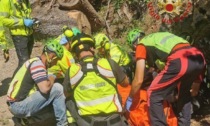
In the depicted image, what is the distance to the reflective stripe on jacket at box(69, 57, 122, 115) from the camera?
15.0ft

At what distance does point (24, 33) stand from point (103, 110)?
8.65 feet

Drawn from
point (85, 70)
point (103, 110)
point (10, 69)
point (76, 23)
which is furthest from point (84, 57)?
point (76, 23)

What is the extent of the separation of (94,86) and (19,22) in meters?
2.57

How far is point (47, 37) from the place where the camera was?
420 inches

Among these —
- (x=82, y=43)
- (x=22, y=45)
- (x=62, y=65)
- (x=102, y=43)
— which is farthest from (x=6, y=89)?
(x=82, y=43)

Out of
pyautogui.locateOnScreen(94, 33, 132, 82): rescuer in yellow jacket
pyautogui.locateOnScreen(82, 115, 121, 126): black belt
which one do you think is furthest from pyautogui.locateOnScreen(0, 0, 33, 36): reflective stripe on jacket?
pyautogui.locateOnScreen(82, 115, 121, 126): black belt

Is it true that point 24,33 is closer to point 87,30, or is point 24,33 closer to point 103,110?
point 103,110

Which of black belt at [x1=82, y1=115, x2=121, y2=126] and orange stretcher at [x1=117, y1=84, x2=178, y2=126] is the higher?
black belt at [x1=82, y1=115, x2=121, y2=126]

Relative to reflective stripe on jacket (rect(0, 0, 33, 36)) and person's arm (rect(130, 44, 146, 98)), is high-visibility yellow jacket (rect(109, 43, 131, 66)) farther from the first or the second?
reflective stripe on jacket (rect(0, 0, 33, 36))

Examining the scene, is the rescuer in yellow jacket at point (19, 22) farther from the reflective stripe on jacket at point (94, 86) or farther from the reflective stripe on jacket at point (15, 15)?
the reflective stripe on jacket at point (94, 86)

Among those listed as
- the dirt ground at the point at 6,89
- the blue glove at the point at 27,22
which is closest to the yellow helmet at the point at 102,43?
the blue glove at the point at 27,22

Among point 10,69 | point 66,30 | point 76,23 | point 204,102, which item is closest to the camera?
point 66,30

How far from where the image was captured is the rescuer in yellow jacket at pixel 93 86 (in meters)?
4.59

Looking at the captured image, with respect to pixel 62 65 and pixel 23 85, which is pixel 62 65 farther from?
pixel 23 85
